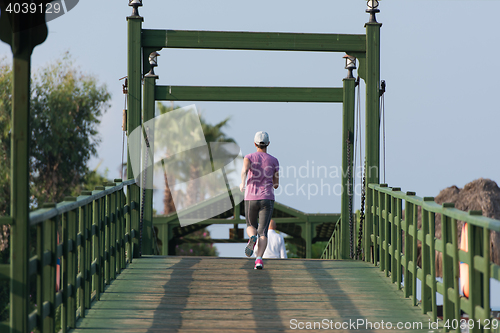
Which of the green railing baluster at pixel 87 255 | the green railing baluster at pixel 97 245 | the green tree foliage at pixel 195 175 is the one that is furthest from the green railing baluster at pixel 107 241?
the green tree foliage at pixel 195 175

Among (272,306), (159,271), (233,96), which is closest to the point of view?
(272,306)

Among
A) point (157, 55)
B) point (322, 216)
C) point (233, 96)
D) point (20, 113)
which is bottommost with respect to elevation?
point (322, 216)

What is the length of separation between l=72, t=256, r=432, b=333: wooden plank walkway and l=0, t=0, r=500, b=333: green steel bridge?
0.02 meters

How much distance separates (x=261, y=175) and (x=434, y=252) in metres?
2.42

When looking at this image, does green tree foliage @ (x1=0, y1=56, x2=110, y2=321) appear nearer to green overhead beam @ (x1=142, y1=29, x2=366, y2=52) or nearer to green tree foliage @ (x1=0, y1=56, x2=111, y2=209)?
green tree foliage @ (x1=0, y1=56, x2=111, y2=209)

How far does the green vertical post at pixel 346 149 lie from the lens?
404 inches

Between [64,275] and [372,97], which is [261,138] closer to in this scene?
[372,97]

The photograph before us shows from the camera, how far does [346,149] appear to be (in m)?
10.6

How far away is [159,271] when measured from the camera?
7.43 m

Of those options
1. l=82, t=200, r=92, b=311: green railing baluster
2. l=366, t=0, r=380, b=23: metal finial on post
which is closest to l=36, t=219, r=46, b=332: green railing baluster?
l=82, t=200, r=92, b=311: green railing baluster

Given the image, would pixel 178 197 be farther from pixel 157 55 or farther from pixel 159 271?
pixel 159 271

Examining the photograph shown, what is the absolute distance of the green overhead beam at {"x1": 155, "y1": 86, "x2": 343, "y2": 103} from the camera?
9.78 m

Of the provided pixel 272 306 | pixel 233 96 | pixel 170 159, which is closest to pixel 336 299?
pixel 272 306

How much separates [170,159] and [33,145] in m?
7.86
